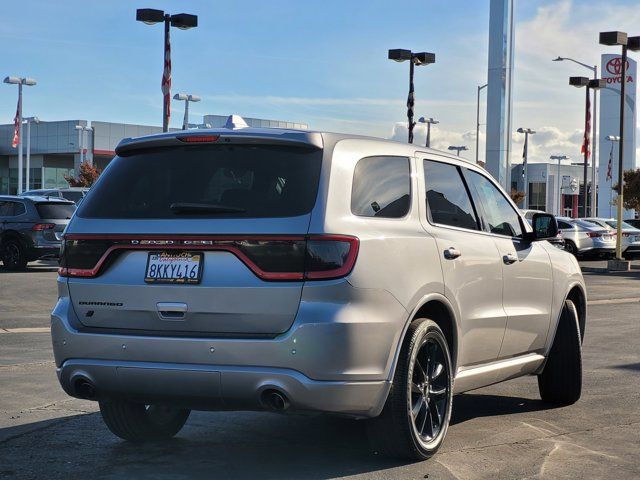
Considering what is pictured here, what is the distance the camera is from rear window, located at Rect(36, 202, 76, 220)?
2450 cm

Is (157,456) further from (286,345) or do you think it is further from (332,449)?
(286,345)

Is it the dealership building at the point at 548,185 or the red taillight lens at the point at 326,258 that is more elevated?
the dealership building at the point at 548,185

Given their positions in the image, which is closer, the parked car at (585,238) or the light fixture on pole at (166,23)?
the light fixture on pole at (166,23)

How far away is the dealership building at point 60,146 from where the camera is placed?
263ft

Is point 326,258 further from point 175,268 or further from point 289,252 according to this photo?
point 175,268

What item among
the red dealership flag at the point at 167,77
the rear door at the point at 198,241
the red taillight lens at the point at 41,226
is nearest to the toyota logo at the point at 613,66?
the red dealership flag at the point at 167,77

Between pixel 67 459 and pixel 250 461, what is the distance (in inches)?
40.5

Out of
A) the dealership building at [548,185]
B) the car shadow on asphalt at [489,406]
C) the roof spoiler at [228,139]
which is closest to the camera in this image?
the roof spoiler at [228,139]

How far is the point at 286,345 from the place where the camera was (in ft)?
16.6

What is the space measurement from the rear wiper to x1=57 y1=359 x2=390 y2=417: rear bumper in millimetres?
→ 790

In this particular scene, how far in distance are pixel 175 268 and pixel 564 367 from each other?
3650mm

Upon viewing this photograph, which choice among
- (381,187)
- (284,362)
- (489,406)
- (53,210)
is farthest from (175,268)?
(53,210)

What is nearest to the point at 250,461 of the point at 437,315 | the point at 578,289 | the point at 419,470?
the point at 419,470

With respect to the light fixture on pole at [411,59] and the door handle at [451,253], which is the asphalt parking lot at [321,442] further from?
the light fixture on pole at [411,59]
